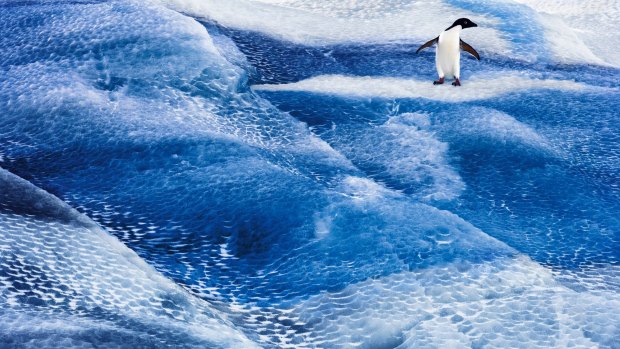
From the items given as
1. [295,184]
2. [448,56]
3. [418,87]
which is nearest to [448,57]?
[448,56]

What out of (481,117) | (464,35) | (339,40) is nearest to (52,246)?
(481,117)

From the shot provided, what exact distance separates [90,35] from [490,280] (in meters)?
1.97

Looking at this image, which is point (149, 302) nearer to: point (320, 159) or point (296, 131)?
point (320, 159)

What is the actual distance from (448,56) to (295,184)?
123cm

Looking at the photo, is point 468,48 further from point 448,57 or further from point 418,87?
point 418,87

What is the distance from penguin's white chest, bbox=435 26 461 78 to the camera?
3.38 m

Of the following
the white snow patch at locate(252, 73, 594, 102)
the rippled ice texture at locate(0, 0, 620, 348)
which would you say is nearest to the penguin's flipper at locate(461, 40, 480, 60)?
the rippled ice texture at locate(0, 0, 620, 348)

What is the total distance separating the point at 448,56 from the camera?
3.39m

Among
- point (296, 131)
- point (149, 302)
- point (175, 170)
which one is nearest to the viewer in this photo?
point (149, 302)

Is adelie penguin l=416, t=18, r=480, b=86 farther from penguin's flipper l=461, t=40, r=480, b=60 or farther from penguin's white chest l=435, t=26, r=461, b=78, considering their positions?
penguin's flipper l=461, t=40, r=480, b=60

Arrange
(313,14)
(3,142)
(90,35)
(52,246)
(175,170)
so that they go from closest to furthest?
1. (52,246)
2. (175,170)
3. (3,142)
4. (90,35)
5. (313,14)

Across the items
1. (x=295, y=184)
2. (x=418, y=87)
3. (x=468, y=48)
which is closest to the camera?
(x=295, y=184)

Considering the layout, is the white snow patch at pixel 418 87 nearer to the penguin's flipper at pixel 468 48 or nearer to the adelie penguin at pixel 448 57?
the adelie penguin at pixel 448 57

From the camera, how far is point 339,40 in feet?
12.7
